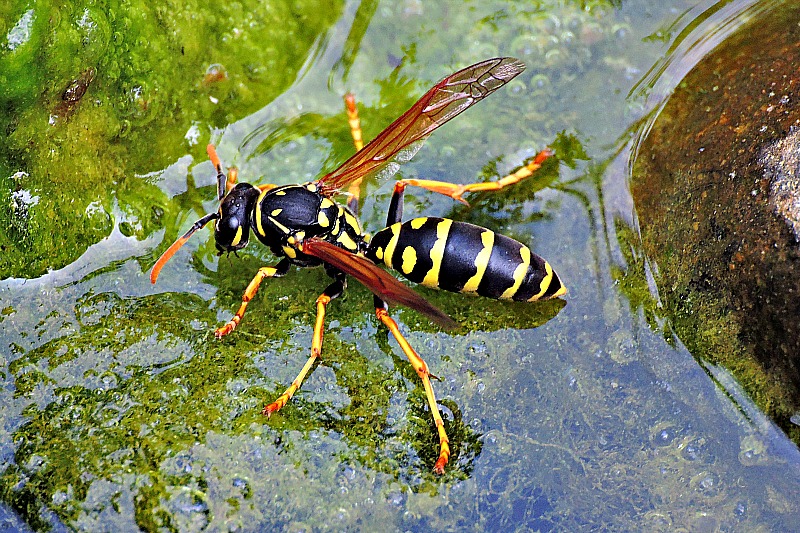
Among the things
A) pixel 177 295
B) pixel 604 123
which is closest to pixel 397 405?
pixel 177 295

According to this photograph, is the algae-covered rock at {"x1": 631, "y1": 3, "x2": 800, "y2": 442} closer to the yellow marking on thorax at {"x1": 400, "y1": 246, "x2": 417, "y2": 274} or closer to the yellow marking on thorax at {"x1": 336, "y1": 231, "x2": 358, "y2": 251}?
the yellow marking on thorax at {"x1": 400, "y1": 246, "x2": 417, "y2": 274}

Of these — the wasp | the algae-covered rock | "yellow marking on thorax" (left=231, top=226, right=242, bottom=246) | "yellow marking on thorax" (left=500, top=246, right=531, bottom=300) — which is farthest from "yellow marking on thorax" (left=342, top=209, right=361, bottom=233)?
the algae-covered rock

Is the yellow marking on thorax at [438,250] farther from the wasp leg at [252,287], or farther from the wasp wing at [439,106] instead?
the wasp leg at [252,287]

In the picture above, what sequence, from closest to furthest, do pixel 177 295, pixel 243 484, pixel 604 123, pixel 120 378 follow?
pixel 243 484 → pixel 120 378 → pixel 177 295 → pixel 604 123

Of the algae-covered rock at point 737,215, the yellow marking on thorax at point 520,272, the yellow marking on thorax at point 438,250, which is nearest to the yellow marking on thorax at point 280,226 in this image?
the yellow marking on thorax at point 438,250

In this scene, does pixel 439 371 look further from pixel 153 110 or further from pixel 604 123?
pixel 153 110

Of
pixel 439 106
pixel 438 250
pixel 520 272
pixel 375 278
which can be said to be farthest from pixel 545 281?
pixel 439 106
